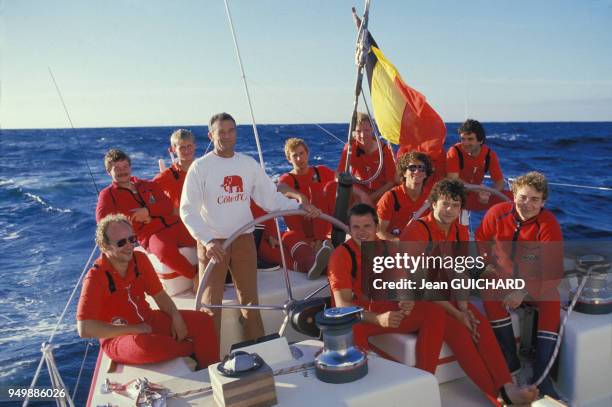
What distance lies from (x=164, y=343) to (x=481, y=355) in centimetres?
142

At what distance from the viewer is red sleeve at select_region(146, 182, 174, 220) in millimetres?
3629

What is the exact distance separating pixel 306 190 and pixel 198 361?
1.73m

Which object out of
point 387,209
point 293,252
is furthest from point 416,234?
point 293,252

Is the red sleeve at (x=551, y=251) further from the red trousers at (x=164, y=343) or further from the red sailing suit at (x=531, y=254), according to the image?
the red trousers at (x=164, y=343)

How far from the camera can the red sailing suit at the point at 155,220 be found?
3.36 m

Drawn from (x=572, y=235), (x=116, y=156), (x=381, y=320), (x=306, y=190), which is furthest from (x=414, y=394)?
(x=572, y=235)

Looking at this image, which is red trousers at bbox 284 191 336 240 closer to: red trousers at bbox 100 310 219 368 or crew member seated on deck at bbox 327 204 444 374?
crew member seated on deck at bbox 327 204 444 374

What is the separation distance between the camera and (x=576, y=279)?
2.94 m

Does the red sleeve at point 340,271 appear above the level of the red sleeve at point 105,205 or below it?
below

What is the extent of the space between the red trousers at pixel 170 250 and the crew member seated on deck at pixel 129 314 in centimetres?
70

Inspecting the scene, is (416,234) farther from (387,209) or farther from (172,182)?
(172,182)

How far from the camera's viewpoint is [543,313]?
268 centimetres

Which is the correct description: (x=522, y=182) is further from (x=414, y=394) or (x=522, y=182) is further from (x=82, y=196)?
(x=82, y=196)

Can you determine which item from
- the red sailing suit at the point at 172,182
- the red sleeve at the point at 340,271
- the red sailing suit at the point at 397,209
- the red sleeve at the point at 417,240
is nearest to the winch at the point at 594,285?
the red sleeve at the point at 417,240
